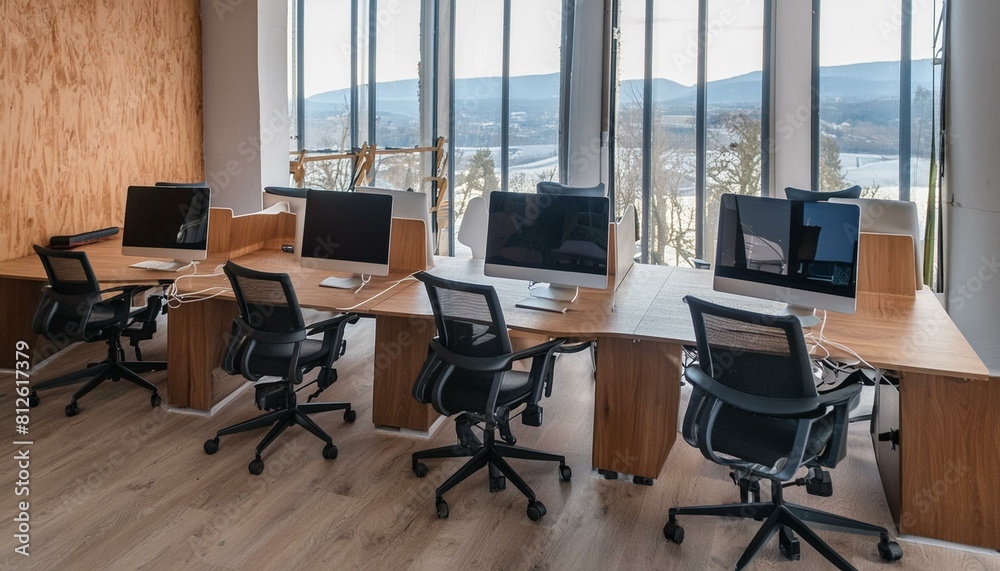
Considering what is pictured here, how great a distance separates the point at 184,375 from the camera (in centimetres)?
400

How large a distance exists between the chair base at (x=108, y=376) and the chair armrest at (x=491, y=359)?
206 centimetres

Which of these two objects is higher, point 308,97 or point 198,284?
point 308,97

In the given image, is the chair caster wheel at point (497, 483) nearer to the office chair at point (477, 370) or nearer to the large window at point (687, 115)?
the office chair at point (477, 370)

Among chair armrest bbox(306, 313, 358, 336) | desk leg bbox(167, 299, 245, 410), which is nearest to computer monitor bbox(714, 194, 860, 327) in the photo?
chair armrest bbox(306, 313, 358, 336)

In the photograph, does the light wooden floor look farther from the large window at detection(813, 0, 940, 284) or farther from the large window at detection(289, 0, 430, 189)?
the large window at detection(289, 0, 430, 189)

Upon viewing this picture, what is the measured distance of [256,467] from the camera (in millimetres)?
3311

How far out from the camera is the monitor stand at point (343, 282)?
387cm

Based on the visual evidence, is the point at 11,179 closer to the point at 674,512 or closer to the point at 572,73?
the point at 674,512

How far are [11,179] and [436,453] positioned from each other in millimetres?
3447

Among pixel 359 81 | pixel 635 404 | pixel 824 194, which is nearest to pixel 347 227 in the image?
pixel 635 404

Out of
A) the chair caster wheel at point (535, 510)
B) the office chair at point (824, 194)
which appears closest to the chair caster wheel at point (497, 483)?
the chair caster wheel at point (535, 510)

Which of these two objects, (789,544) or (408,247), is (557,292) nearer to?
(408,247)

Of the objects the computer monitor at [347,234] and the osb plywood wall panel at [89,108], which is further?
the osb plywood wall panel at [89,108]

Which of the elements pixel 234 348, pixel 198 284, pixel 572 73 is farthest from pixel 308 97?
pixel 234 348
